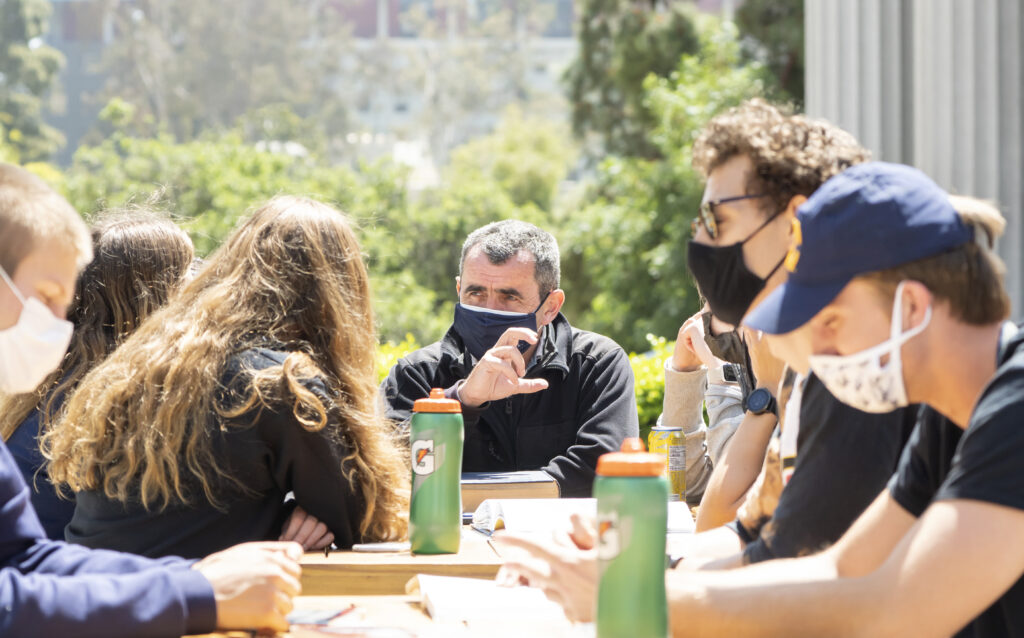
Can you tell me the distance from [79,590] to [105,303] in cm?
173

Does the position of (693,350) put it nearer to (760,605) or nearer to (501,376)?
(501,376)

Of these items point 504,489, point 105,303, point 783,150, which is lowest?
point 504,489

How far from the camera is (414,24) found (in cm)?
6562

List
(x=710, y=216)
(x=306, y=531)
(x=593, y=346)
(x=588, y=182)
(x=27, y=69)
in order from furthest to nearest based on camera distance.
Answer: (x=27, y=69)
(x=588, y=182)
(x=593, y=346)
(x=306, y=531)
(x=710, y=216)

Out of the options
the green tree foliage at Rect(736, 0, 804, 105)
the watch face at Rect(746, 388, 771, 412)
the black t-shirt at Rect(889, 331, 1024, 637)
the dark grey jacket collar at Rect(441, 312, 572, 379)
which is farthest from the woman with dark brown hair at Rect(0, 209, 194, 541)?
the green tree foliage at Rect(736, 0, 804, 105)

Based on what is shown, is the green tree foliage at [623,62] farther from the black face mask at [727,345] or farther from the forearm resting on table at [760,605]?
the forearm resting on table at [760,605]

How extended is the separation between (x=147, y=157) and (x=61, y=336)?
2347 centimetres

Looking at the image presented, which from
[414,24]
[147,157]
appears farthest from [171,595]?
[414,24]

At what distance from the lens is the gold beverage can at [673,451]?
3412 millimetres

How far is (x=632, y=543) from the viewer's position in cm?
167

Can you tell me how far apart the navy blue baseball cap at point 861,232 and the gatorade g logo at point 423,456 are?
1.07 m

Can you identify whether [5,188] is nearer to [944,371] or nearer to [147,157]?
[944,371]

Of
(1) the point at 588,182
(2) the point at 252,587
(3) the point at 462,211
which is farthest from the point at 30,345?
(1) the point at 588,182

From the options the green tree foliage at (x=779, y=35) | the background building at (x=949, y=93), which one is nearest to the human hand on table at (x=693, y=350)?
the background building at (x=949, y=93)
